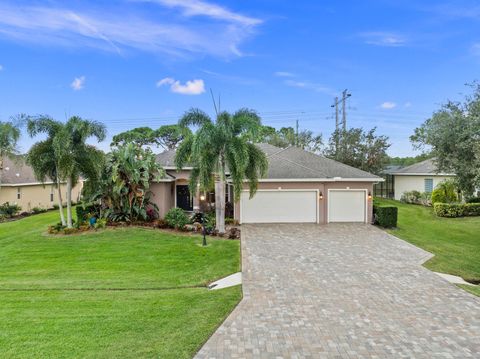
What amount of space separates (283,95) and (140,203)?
17406 mm

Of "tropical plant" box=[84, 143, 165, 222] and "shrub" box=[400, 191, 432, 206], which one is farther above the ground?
"tropical plant" box=[84, 143, 165, 222]

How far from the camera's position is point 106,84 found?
21.7m

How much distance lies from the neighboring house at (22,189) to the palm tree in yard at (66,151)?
930 cm

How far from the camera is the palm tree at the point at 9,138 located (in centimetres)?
2006

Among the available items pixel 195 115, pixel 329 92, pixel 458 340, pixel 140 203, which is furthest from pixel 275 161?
pixel 329 92

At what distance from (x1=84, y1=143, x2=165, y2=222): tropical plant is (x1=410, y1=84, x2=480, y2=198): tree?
44.6 ft

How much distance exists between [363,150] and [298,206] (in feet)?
45.7

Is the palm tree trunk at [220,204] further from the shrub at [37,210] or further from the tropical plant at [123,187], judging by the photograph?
the shrub at [37,210]

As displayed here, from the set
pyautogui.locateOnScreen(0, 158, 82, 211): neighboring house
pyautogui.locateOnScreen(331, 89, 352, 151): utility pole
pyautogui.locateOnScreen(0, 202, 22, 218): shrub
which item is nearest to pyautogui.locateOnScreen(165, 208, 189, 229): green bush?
pyautogui.locateOnScreen(0, 158, 82, 211): neighboring house

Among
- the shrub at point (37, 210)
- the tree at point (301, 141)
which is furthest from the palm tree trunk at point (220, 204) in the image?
the tree at point (301, 141)

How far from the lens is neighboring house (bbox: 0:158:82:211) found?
76.2 feet

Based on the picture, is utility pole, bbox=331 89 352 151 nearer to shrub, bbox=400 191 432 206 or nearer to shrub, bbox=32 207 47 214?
shrub, bbox=400 191 432 206

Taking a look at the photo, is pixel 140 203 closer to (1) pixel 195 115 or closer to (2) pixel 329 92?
(1) pixel 195 115

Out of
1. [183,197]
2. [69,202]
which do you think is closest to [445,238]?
[183,197]
